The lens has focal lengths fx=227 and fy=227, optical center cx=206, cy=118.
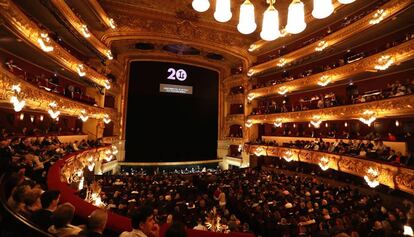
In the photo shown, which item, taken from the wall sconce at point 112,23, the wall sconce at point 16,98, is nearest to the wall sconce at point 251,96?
the wall sconce at point 112,23

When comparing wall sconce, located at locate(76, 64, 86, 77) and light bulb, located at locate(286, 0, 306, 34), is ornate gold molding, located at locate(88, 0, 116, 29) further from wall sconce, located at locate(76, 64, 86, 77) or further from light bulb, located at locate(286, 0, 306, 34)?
light bulb, located at locate(286, 0, 306, 34)

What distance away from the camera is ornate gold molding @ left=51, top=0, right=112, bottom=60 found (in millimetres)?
12132

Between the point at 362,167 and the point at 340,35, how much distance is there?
30.3ft

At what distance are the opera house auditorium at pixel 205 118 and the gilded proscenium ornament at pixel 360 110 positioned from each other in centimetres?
8

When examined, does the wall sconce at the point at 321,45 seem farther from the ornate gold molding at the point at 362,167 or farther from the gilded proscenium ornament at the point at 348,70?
the ornate gold molding at the point at 362,167

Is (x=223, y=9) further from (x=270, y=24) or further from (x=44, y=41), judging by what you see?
(x=44, y=41)

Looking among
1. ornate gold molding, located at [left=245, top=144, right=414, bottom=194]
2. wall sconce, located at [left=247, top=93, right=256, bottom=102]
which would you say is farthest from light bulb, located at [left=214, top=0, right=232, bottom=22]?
wall sconce, located at [left=247, top=93, right=256, bottom=102]

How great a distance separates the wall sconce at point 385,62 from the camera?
38.5 ft

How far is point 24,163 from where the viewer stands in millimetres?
6613

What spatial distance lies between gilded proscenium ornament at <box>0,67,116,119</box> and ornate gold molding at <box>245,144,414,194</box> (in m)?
15.6

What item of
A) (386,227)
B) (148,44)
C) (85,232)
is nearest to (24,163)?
(85,232)

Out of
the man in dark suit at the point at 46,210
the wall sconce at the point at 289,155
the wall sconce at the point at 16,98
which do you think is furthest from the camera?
the wall sconce at the point at 289,155

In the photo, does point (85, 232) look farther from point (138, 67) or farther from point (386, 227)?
point (138, 67)

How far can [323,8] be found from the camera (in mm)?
4180
